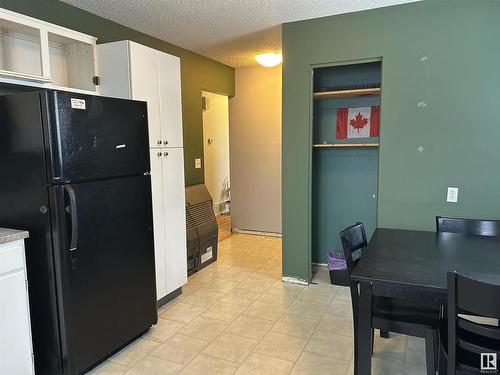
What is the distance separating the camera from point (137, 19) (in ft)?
10.4

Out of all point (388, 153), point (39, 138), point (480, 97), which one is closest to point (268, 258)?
point (388, 153)

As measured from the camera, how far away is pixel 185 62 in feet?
13.7

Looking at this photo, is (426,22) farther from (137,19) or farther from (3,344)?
(3,344)

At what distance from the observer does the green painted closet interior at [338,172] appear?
11.9 feet

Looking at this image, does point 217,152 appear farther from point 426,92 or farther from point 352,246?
point 352,246

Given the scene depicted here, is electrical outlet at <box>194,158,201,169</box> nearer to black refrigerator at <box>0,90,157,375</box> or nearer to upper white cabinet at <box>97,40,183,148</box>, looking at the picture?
upper white cabinet at <box>97,40,183,148</box>

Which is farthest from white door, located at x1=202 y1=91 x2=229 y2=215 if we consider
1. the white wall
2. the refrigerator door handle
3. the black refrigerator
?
the refrigerator door handle

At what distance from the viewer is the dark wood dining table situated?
159 centimetres

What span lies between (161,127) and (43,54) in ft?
3.14

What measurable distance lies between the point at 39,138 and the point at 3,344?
43.1 inches

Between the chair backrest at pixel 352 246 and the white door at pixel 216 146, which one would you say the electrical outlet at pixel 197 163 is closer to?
the white door at pixel 216 146

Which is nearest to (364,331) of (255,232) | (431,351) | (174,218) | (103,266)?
(431,351)

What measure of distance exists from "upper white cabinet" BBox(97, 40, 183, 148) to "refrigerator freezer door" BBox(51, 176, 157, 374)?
0.63 meters

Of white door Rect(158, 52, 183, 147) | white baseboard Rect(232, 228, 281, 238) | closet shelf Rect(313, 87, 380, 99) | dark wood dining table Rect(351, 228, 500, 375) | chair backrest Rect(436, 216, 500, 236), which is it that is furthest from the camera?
white baseboard Rect(232, 228, 281, 238)
